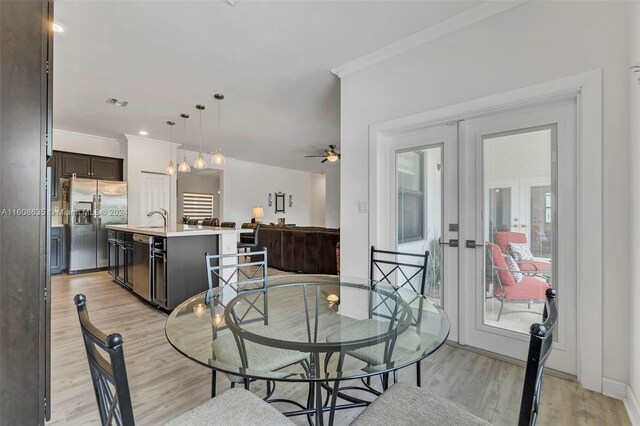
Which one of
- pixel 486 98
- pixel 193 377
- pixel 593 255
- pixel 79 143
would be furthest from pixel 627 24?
pixel 79 143

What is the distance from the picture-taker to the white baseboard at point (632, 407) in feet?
5.15

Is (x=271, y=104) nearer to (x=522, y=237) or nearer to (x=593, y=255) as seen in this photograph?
(x=522, y=237)

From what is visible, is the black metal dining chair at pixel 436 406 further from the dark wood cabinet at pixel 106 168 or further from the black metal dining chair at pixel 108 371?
the dark wood cabinet at pixel 106 168

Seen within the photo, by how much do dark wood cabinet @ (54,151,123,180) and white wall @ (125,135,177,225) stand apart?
0.32 meters

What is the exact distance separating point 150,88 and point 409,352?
4250mm

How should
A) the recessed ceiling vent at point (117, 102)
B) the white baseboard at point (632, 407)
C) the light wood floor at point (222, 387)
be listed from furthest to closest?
1. the recessed ceiling vent at point (117, 102)
2. the light wood floor at point (222, 387)
3. the white baseboard at point (632, 407)

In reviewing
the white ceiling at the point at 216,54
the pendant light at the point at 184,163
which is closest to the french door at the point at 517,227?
the white ceiling at the point at 216,54

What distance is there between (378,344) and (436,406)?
36cm

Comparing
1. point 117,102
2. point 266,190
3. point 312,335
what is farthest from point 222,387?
point 266,190

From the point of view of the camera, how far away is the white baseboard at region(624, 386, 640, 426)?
1568 millimetres

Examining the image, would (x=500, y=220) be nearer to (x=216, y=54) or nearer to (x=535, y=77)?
(x=535, y=77)

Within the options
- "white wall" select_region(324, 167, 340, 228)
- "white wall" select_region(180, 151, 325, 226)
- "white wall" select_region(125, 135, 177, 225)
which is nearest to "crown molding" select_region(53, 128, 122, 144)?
"white wall" select_region(125, 135, 177, 225)

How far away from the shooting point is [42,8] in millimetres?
1423

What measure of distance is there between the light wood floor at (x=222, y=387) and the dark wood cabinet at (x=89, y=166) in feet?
13.4
